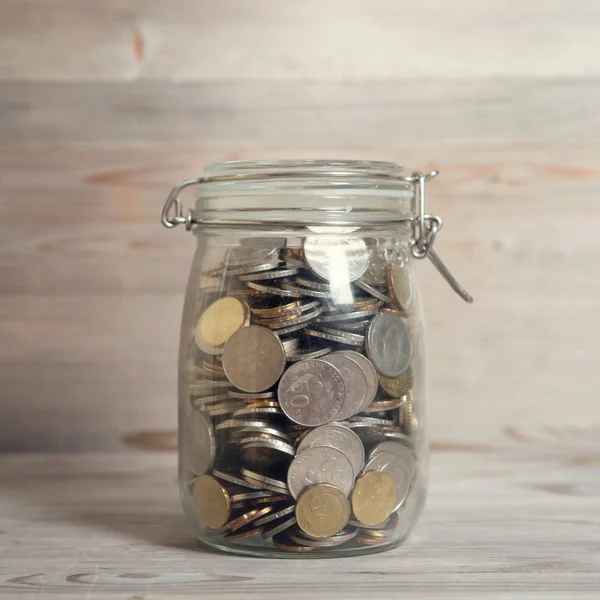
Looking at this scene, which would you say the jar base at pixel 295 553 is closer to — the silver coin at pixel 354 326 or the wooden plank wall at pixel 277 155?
the silver coin at pixel 354 326

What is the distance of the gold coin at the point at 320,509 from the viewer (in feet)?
2.45

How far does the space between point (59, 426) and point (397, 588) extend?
27.0 inches

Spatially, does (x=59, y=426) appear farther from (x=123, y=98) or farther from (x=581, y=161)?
(x=581, y=161)

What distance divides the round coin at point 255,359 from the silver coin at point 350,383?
4 cm

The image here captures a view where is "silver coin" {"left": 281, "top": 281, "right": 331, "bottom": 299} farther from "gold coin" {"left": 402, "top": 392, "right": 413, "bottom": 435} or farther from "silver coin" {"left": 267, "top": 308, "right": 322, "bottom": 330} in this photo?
"gold coin" {"left": 402, "top": 392, "right": 413, "bottom": 435}

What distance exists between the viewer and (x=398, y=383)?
795mm

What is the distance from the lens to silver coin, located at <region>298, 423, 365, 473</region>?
2.45 feet

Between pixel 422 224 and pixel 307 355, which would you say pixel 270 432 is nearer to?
pixel 307 355

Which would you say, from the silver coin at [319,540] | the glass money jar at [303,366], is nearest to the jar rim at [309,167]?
the glass money jar at [303,366]

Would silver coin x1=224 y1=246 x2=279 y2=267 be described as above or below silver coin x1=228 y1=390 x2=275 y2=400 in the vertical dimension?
above

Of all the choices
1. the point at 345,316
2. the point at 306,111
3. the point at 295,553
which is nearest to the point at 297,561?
the point at 295,553

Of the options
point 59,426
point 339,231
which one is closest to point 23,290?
point 59,426

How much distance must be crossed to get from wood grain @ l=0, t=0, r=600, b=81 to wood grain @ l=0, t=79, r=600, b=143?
2cm

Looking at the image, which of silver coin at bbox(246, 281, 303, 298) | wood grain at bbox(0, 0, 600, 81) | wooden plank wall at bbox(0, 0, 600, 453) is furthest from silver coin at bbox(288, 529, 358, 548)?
wood grain at bbox(0, 0, 600, 81)
